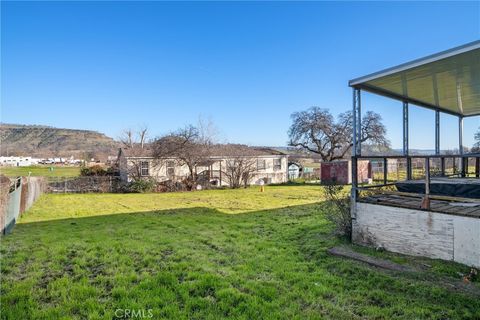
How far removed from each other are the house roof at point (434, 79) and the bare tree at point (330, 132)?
20298 millimetres

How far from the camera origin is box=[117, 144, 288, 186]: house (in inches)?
791

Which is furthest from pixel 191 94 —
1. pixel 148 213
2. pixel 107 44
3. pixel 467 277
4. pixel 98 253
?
pixel 467 277

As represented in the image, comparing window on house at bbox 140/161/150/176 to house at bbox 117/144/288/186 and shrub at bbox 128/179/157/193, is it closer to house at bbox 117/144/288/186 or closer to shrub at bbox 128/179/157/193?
house at bbox 117/144/288/186

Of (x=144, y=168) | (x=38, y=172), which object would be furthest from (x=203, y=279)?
(x=38, y=172)

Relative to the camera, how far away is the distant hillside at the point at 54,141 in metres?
44.8

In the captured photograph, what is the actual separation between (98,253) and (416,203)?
552cm

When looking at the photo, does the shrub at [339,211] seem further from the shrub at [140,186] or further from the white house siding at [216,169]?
the white house siding at [216,169]

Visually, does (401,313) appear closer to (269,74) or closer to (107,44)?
(107,44)

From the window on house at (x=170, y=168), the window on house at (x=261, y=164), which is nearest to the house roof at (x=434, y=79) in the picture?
the window on house at (x=170, y=168)

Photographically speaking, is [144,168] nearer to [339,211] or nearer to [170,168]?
[170,168]

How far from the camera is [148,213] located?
1005 cm

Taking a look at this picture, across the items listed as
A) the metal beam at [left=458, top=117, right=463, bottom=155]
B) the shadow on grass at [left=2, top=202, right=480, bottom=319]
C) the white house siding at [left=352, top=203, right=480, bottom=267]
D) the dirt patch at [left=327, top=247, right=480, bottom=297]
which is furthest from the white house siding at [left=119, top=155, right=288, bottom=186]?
the dirt patch at [left=327, top=247, right=480, bottom=297]

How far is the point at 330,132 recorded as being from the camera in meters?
28.1

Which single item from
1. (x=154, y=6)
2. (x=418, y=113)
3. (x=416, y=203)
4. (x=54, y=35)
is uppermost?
(x=154, y=6)
